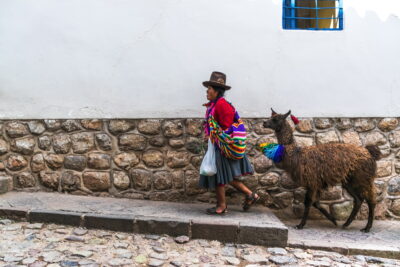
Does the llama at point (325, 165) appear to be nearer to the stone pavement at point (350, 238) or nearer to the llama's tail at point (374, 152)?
the llama's tail at point (374, 152)

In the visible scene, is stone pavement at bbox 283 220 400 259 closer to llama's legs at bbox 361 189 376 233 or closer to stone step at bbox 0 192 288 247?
llama's legs at bbox 361 189 376 233

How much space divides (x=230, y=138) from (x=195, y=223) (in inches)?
39.0

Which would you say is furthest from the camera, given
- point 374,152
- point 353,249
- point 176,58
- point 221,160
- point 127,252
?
point 176,58

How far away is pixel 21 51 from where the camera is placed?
17.2 ft

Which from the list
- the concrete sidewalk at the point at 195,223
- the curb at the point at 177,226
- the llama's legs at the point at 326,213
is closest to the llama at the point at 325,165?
the llama's legs at the point at 326,213

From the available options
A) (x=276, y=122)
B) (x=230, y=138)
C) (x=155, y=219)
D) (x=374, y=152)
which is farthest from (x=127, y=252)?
(x=374, y=152)

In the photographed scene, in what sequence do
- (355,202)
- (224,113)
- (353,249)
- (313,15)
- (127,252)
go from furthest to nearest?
(313,15)
(355,202)
(224,113)
(353,249)
(127,252)

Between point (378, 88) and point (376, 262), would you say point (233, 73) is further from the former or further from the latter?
point (376, 262)

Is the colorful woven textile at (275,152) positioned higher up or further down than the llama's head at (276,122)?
further down

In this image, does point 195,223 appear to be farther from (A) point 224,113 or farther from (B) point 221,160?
(A) point 224,113

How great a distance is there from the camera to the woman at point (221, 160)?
447 cm

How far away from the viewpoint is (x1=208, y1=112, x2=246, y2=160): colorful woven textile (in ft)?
14.6

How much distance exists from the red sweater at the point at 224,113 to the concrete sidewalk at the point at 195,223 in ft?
3.43

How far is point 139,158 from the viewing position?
5230 mm
